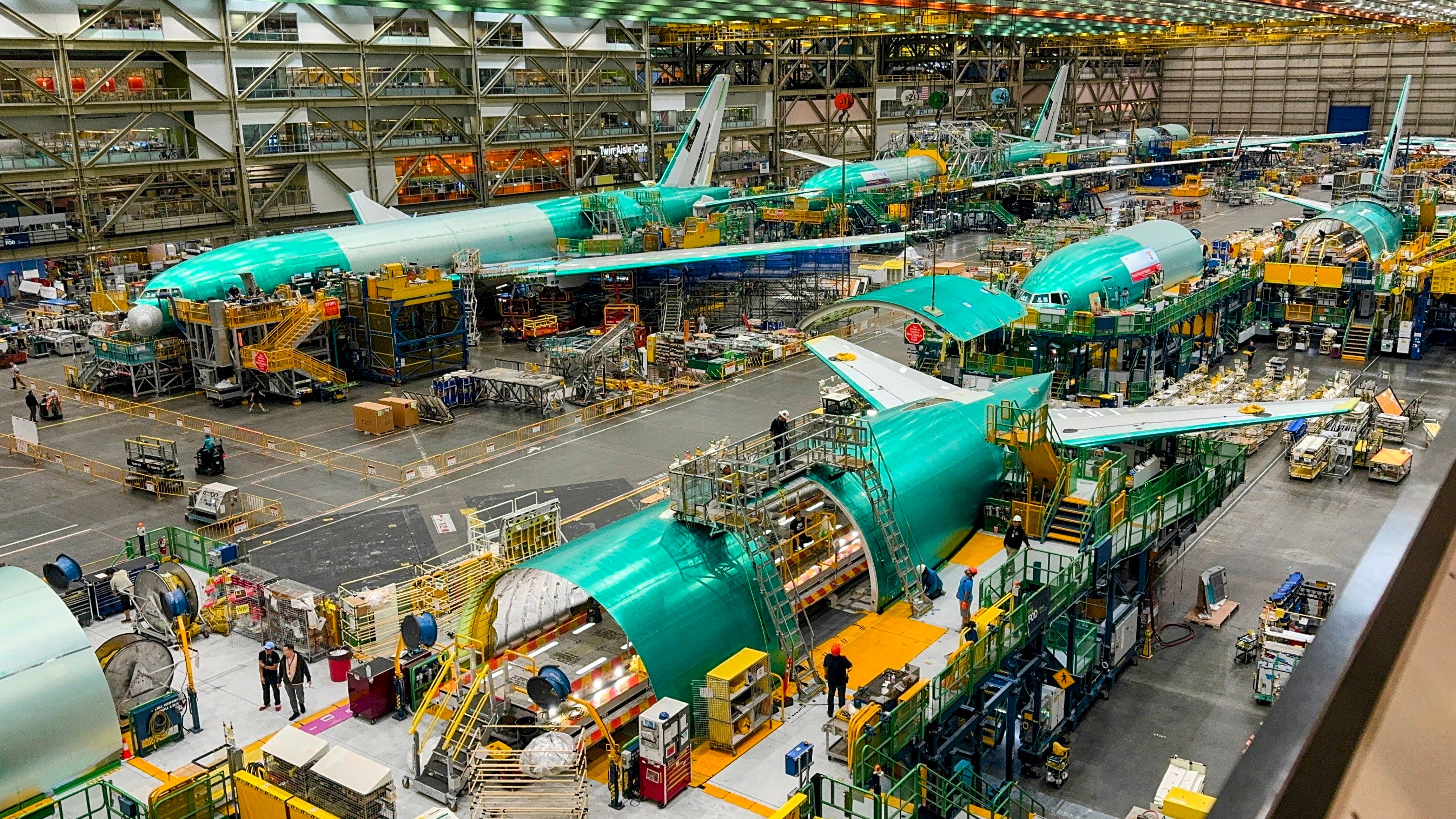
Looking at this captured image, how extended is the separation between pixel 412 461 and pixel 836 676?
24254 millimetres

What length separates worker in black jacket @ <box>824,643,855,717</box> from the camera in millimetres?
21266

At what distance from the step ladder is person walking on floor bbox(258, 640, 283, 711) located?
1684 cm

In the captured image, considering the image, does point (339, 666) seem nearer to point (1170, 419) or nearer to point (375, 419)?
point (1170, 419)

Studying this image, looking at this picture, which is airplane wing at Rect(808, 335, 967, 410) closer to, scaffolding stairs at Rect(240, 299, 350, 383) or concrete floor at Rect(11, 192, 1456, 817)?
concrete floor at Rect(11, 192, 1456, 817)

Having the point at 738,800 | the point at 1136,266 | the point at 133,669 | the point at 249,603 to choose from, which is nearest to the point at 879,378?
the point at 738,800

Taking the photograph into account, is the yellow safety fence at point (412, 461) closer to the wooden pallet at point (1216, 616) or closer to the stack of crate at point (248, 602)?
the stack of crate at point (248, 602)

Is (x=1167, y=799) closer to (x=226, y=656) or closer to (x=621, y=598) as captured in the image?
(x=621, y=598)

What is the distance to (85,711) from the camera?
17.3m

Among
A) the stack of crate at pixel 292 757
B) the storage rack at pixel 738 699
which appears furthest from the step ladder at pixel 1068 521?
the stack of crate at pixel 292 757

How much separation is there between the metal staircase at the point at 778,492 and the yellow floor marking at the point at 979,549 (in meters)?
2.32

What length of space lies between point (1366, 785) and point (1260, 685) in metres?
25.9

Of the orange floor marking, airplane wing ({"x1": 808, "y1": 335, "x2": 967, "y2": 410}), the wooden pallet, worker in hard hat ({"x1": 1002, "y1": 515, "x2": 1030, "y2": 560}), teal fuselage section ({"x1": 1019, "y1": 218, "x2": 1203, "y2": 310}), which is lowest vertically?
the wooden pallet

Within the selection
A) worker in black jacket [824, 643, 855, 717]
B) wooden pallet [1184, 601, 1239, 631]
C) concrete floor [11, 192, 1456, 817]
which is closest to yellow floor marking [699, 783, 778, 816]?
concrete floor [11, 192, 1456, 817]

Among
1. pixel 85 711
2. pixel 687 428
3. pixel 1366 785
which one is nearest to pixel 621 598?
pixel 85 711
